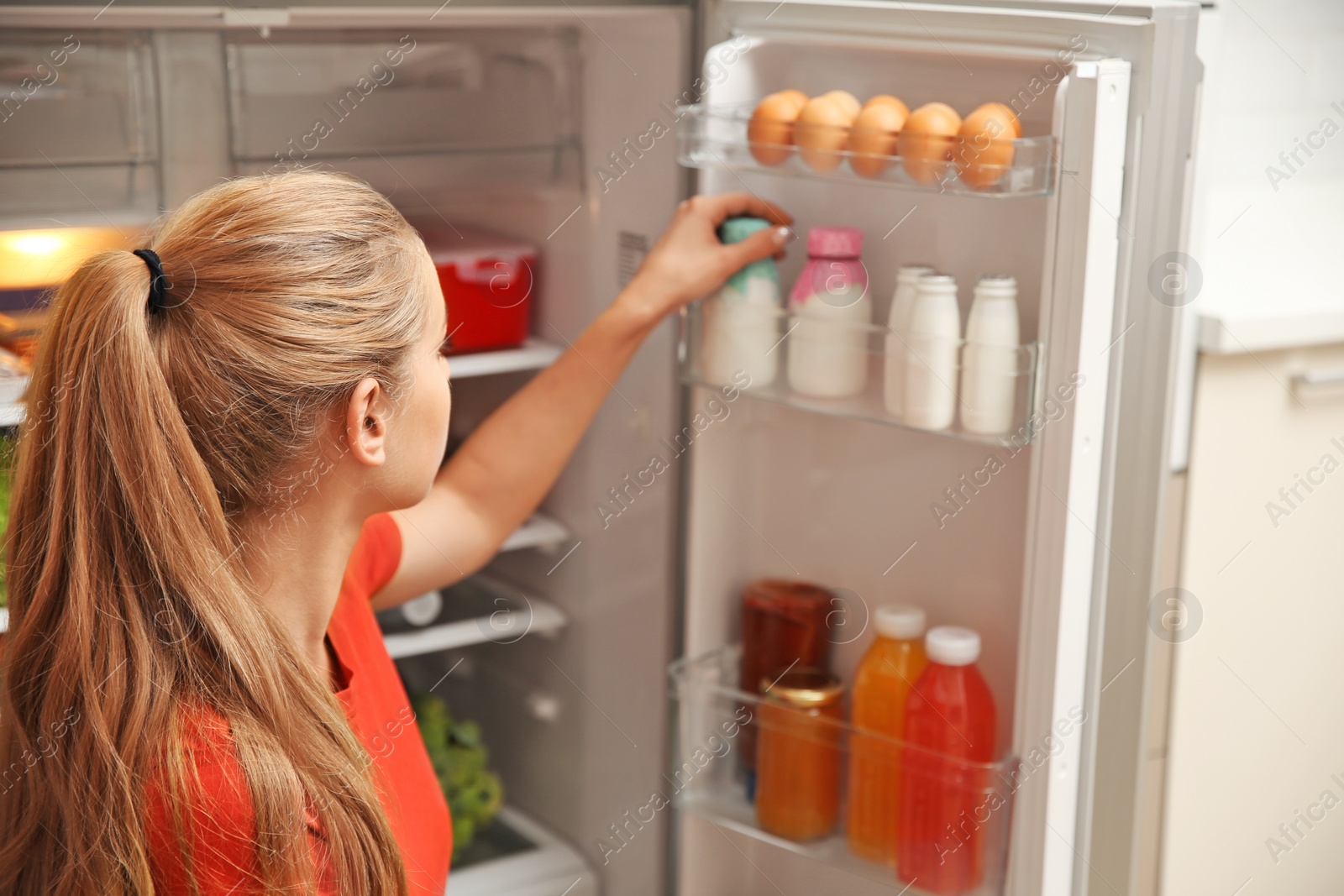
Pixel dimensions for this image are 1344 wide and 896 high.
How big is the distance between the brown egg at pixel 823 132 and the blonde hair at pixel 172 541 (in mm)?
426

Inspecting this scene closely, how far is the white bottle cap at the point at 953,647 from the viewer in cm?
111

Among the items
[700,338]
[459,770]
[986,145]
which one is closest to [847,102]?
[986,145]

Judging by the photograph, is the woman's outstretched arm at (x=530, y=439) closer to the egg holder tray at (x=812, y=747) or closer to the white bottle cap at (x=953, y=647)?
the egg holder tray at (x=812, y=747)

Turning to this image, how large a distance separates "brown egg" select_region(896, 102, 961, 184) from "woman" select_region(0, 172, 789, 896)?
411 millimetres

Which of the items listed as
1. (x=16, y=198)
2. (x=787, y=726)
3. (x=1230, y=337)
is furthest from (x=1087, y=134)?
(x=16, y=198)

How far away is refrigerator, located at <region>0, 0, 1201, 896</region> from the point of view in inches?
39.0

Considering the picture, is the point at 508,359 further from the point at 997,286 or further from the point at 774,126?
the point at 997,286

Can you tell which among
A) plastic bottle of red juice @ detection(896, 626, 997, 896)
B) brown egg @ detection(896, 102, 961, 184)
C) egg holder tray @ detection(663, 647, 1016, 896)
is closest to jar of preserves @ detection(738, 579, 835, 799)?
egg holder tray @ detection(663, 647, 1016, 896)

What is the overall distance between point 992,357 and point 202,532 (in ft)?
2.05

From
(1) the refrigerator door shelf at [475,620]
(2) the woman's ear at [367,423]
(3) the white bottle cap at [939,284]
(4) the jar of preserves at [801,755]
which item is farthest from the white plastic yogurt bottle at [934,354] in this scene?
(1) the refrigerator door shelf at [475,620]

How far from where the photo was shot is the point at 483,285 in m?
1.52

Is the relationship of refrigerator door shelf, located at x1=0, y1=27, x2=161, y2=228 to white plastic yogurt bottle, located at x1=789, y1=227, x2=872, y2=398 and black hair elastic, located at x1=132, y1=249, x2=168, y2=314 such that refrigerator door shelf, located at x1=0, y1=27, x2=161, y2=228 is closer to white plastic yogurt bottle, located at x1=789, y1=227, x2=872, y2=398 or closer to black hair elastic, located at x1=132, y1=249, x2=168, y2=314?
black hair elastic, located at x1=132, y1=249, x2=168, y2=314

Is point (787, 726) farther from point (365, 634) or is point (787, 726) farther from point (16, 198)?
point (16, 198)

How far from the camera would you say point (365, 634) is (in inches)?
45.5
